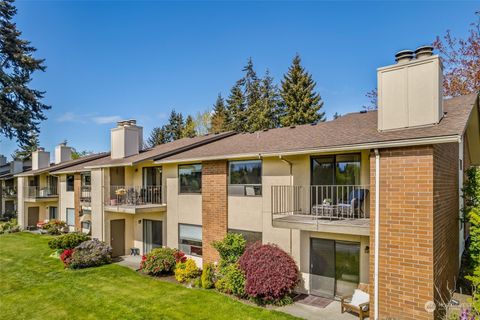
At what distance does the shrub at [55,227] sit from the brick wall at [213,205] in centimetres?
1760

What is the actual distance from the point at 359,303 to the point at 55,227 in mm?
24540

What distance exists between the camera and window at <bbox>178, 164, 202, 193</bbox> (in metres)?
14.0

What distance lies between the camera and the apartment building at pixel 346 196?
7.32m

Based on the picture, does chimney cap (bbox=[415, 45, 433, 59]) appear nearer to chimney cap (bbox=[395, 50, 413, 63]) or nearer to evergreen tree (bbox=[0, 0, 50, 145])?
chimney cap (bbox=[395, 50, 413, 63])

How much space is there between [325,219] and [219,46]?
14957mm

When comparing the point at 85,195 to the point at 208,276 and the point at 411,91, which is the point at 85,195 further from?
the point at 411,91

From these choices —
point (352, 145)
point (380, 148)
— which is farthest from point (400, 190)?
point (352, 145)

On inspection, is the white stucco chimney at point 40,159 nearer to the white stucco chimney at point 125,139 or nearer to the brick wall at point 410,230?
the white stucco chimney at point 125,139

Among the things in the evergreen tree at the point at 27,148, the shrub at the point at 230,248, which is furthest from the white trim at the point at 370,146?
the evergreen tree at the point at 27,148

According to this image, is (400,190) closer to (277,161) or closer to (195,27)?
(277,161)

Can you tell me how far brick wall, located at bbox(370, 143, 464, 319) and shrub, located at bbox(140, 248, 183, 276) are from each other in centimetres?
887

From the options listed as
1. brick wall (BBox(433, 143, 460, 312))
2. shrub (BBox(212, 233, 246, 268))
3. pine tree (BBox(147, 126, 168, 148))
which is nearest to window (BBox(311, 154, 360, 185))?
brick wall (BBox(433, 143, 460, 312))

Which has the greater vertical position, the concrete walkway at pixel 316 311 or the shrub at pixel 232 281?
the shrub at pixel 232 281

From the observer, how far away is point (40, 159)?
97.6ft
